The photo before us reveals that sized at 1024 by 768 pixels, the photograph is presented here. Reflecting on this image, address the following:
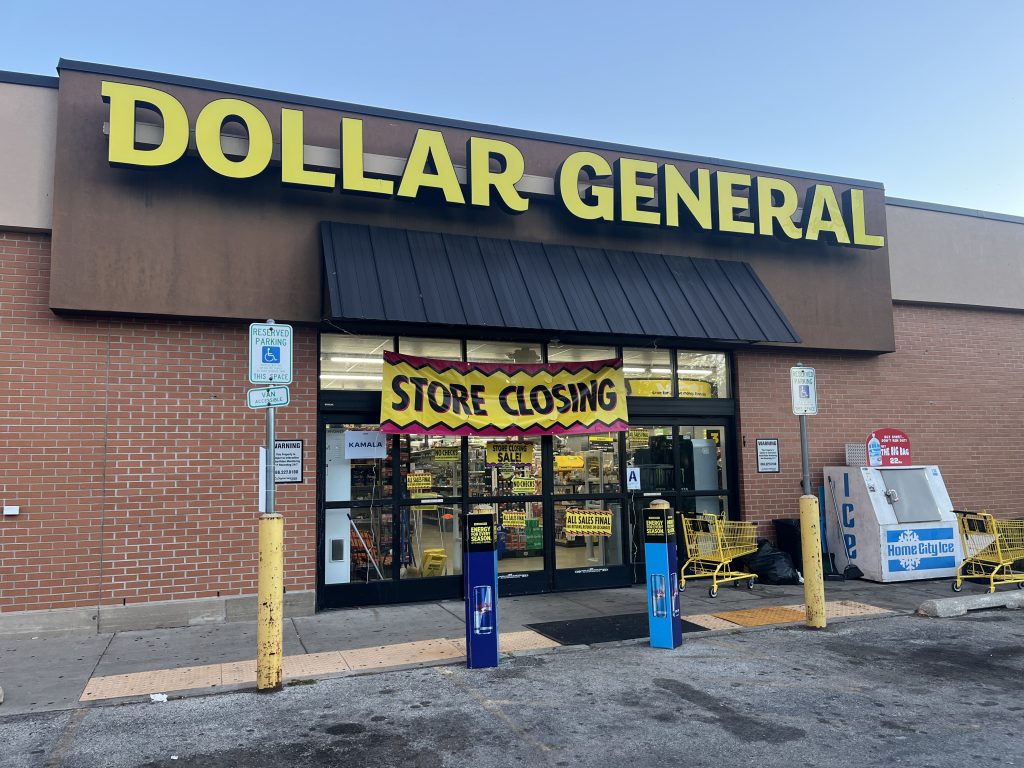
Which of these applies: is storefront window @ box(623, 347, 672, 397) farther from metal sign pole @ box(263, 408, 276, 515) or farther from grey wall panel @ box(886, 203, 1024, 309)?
metal sign pole @ box(263, 408, 276, 515)

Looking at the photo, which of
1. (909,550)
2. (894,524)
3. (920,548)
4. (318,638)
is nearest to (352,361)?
(318,638)

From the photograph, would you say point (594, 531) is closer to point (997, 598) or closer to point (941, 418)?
point (997, 598)

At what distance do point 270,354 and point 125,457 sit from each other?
3390mm

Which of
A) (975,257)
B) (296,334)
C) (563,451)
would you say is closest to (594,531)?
(563,451)

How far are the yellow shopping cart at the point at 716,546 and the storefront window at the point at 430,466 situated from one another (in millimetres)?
3487

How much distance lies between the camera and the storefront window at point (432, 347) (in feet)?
33.0

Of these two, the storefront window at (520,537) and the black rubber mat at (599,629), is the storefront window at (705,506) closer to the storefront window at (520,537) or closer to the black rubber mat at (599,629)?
the storefront window at (520,537)

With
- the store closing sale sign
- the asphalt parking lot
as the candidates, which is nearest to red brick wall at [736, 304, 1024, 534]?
the store closing sale sign

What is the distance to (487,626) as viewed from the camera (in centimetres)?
688

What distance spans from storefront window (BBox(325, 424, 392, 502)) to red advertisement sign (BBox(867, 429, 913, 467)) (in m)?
7.92

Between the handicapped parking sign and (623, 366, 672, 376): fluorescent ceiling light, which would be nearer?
the handicapped parking sign

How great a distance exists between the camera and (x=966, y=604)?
9242 mm

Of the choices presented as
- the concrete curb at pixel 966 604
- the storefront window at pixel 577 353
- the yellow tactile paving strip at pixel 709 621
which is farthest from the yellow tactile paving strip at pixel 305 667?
the concrete curb at pixel 966 604

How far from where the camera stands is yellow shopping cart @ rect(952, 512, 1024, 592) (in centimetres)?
1027
